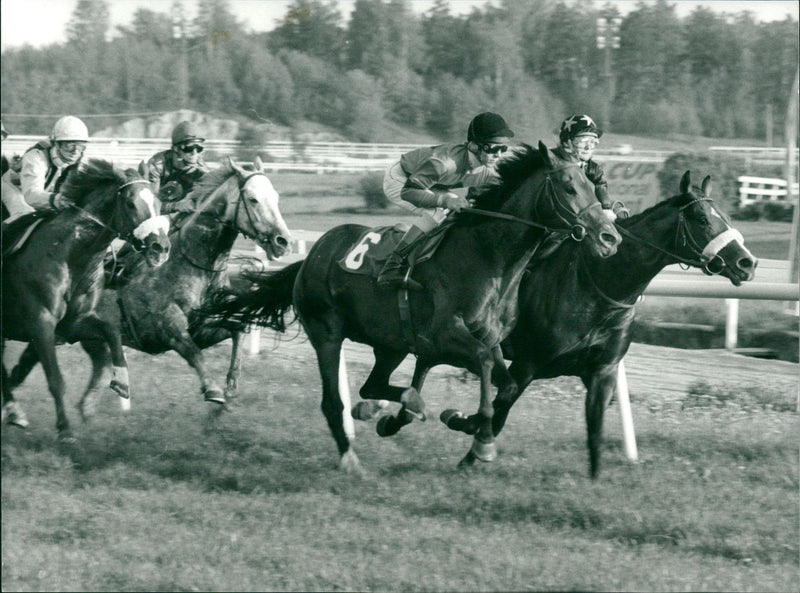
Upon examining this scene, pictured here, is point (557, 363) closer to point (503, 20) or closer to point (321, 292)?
point (321, 292)

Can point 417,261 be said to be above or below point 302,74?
below

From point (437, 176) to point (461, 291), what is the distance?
2.27 feet

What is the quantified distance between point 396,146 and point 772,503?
27.2 feet

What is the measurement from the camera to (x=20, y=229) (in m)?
6.49

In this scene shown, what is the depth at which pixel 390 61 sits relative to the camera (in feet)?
38.2

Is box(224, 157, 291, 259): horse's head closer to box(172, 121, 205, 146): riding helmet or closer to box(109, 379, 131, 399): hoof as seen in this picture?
box(172, 121, 205, 146): riding helmet

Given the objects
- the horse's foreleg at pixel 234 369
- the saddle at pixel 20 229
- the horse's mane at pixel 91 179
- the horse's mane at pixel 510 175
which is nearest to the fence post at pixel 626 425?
the horse's mane at pixel 510 175

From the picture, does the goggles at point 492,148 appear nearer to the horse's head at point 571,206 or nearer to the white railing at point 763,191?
the horse's head at point 571,206

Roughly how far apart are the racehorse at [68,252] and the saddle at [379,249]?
1077 mm

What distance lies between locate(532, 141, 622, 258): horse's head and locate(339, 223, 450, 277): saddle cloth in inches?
23.1

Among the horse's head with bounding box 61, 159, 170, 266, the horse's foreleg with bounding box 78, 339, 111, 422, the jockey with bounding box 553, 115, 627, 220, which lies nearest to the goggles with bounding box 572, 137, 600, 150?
the jockey with bounding box 553, 115, 627, 220

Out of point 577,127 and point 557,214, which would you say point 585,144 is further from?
point 557,214

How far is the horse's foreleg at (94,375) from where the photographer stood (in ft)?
22.8

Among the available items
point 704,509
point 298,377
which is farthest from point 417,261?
point 298,377
